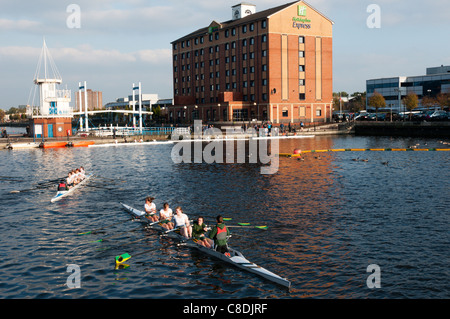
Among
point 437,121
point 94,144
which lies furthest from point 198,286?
point 437,121

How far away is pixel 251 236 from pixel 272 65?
275 ft

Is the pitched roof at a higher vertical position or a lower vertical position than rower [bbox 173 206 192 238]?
higher

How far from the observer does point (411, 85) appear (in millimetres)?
158250

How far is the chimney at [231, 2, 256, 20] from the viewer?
11881 cm

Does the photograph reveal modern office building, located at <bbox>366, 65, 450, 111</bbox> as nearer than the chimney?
No

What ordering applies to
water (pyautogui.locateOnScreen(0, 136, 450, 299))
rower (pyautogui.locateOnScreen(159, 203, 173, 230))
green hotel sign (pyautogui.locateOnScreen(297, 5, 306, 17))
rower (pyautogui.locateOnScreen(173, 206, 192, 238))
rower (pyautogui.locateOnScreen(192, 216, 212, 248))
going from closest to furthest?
1. water (pyautogui.locateOnScreen(0, 136, 450, 299))
2. rower (pyautogui.locateOnScreen(192, 216, 212, 248))
3. rower (pyautogui.locateOnScreen(173, 206, 192, 238))
4. rower (pyautogui.locateOnScreen(159, 203, 173, 230))
5. green hotel sign (pyautogui.locateOnScreen(297, 5, 306, 17))

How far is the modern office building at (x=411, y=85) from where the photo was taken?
147 m

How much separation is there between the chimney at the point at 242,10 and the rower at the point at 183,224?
104 meters

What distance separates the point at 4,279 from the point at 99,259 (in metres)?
4.01

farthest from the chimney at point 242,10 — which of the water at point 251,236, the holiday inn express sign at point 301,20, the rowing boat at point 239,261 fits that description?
the rowing boat at point 239,261

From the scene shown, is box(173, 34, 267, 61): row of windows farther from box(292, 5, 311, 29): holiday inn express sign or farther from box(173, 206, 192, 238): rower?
box(173, 206, 192, 238): rower

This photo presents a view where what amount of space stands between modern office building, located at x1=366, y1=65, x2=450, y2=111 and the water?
11686cm

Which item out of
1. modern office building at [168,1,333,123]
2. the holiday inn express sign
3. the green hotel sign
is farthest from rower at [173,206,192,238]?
the green hotel sign
